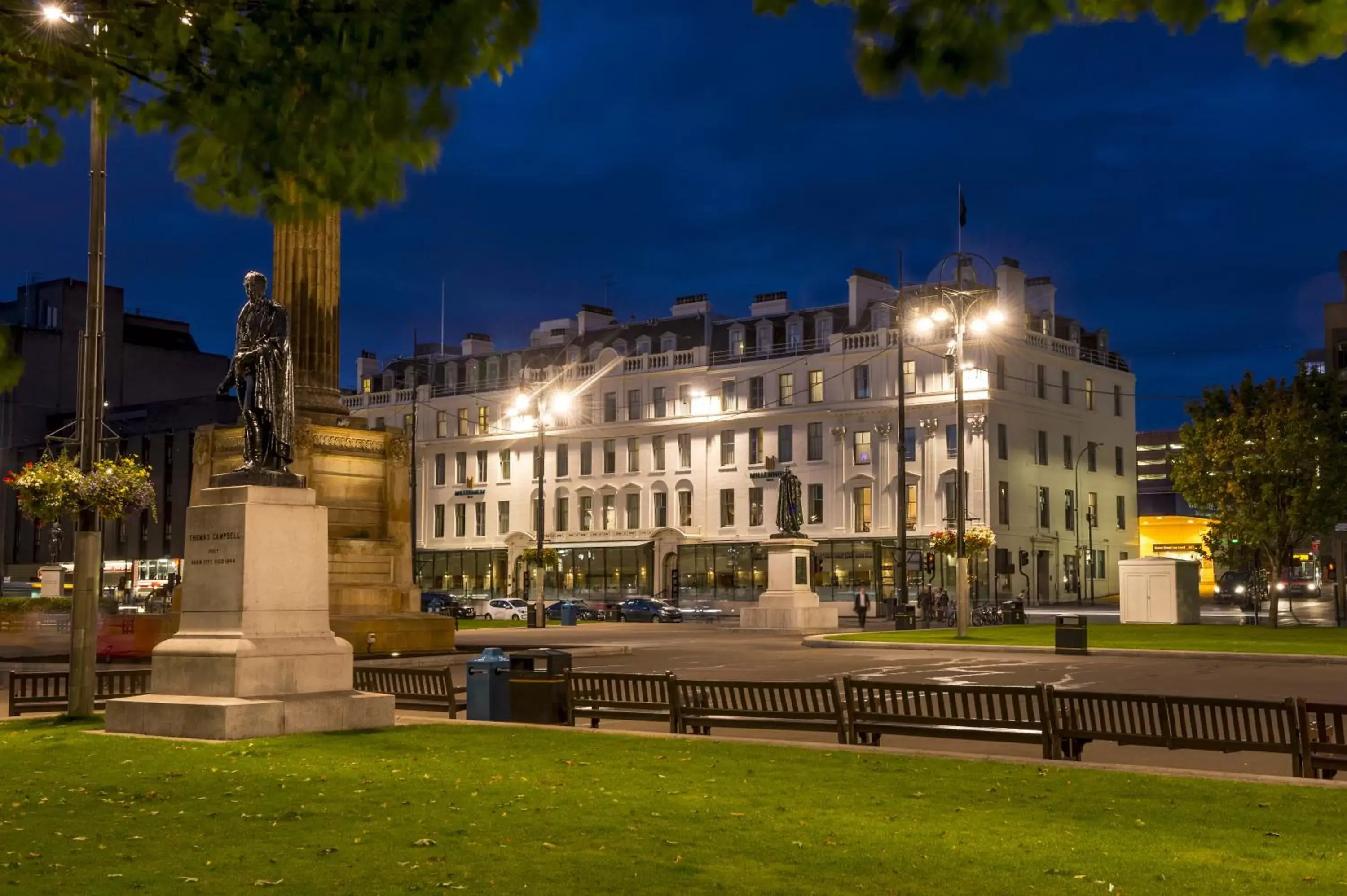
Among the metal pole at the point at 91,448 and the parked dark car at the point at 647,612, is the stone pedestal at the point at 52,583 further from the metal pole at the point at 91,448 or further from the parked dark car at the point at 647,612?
the metal pole at the point at 91,448

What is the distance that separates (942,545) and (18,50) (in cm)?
4252

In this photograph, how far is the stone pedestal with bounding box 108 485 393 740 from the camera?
15.5 metres

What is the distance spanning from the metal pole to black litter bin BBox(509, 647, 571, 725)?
499cm

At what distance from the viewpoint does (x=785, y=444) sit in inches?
3356

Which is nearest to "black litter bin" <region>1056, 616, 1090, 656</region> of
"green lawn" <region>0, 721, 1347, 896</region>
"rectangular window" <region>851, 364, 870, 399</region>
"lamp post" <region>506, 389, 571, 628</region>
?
"green lawn" <region>0, 721, 1347, 896</region>

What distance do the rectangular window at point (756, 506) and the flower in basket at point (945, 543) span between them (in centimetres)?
3575

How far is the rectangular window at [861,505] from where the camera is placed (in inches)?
3231

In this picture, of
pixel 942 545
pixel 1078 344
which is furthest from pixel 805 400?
pixel 942 545

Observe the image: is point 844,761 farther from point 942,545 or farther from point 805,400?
point 805,400

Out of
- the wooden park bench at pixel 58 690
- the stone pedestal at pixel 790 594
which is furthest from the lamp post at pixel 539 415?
the wooden park bench at pixel 58 690

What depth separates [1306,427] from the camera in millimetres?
49219

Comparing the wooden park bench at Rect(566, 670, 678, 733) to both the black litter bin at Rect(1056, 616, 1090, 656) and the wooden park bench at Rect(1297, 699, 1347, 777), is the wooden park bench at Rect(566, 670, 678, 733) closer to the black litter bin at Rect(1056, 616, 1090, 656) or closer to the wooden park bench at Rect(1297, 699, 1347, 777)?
the wooden park bench at Rect(1297, 699, 1347, 777)

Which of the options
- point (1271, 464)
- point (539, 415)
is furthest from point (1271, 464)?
point (539, 415)

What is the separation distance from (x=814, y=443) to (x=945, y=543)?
3703 cm
